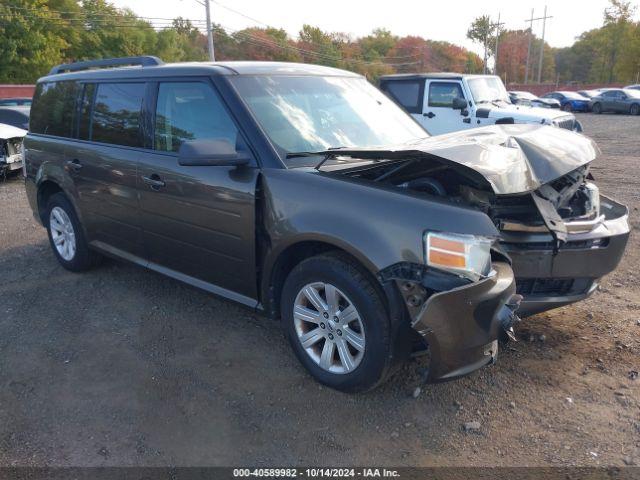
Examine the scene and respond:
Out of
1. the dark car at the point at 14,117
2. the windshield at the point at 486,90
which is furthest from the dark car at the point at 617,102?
the dark car at the point at 14,117

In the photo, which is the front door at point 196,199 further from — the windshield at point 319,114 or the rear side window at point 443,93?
the rear side window at point 443,93

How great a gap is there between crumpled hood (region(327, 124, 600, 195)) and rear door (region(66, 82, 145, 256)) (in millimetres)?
1830

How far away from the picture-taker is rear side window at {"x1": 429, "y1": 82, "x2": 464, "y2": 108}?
11.1 m

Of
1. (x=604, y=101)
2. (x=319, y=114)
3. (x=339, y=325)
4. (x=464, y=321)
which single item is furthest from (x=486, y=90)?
(x=604, y=101)

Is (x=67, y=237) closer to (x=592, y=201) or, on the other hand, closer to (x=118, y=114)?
(x=118, y=114)

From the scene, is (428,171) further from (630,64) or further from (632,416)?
(630,64)

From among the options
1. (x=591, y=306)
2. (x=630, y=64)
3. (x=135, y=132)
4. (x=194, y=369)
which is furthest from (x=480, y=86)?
(x=630, y=64)

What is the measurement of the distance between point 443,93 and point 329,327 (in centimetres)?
913

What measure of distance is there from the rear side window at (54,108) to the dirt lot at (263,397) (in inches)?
66.6

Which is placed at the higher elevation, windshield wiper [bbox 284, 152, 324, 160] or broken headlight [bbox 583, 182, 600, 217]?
windshield wiper [bbox 284, 152, 324, 160]

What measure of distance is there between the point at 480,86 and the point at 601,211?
8.36 m

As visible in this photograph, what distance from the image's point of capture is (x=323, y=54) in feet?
227

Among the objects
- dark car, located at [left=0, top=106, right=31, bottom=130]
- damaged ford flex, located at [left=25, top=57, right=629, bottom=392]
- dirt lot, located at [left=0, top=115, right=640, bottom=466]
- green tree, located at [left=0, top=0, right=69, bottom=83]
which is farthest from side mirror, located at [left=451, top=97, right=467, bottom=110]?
green tree, located at [left=0, top=0, right=69, bottom=83]

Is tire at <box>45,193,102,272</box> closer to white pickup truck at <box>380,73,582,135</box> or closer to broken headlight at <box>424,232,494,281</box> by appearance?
broken headlight at <box>424,232,494,281</box>
